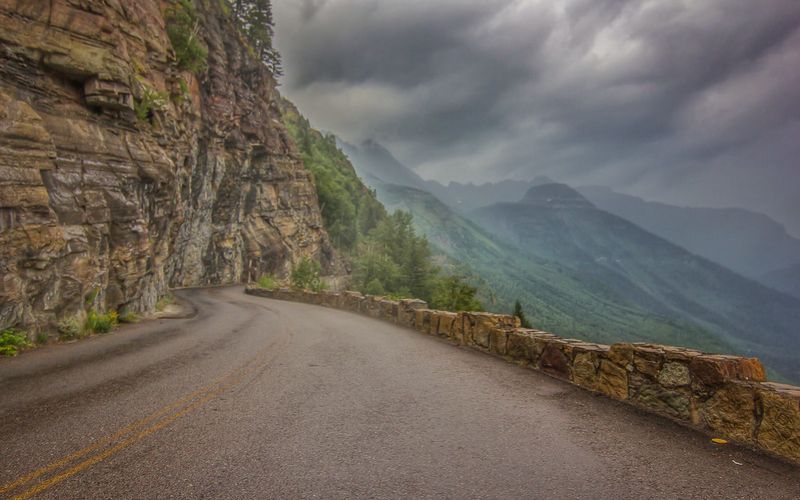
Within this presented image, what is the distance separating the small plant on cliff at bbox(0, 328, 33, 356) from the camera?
772 centimetres

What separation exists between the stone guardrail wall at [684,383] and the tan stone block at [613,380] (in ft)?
0.04

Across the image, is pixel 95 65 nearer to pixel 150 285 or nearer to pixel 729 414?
pixel 150 285

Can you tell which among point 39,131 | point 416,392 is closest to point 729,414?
point 416,392

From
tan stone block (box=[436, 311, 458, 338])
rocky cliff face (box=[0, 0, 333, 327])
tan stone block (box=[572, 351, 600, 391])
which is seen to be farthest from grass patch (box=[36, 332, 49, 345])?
tan stone block (box=[572, 351, 600, 391])

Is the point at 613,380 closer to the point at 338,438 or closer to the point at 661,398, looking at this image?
the point at 661,398

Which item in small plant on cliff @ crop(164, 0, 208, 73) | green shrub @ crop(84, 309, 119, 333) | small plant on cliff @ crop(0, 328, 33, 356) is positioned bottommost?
green shrub @ crop(84, 309, 119, 333)

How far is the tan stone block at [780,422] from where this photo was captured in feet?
11.6

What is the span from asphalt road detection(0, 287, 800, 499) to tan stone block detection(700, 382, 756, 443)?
9.7 inches

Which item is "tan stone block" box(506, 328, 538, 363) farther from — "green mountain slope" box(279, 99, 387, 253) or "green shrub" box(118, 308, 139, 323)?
"green mountain slope" box(279, 99, 387, 253)

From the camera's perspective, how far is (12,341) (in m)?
8.12

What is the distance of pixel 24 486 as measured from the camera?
2.86 meters

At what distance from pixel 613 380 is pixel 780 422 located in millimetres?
1918

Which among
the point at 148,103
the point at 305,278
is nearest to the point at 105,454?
the point at 148,103

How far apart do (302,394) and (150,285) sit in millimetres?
15841
